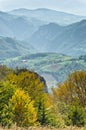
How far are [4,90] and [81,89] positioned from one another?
174 ft

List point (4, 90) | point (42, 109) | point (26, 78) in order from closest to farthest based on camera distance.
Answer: point (4, 90), point (42, 109), point (26, 78)

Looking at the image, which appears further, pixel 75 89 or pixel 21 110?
pixel 75 89

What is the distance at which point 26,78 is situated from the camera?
5944cm

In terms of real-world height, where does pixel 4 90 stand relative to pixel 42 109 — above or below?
above

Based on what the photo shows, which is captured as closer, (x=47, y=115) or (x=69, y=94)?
(x=47, y=115)

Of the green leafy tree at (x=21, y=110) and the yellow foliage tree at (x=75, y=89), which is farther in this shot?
the yellow foliage tree at (x=75, y=89)

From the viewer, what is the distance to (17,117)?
802 inches

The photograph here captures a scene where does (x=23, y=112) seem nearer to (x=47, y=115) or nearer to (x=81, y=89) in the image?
(x=47, y=115)

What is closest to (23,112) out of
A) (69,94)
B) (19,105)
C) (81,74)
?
(19,105)

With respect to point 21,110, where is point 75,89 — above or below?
below

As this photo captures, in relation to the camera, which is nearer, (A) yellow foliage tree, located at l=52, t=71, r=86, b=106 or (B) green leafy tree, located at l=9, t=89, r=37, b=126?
(B) green leafy tree, located at l=9, t=89, r=37, b=126

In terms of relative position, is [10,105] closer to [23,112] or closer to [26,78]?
[23,112]

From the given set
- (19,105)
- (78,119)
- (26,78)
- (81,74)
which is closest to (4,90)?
(19,105)

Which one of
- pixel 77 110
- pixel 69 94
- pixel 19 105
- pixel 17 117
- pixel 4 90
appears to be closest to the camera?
pixel 17 117
